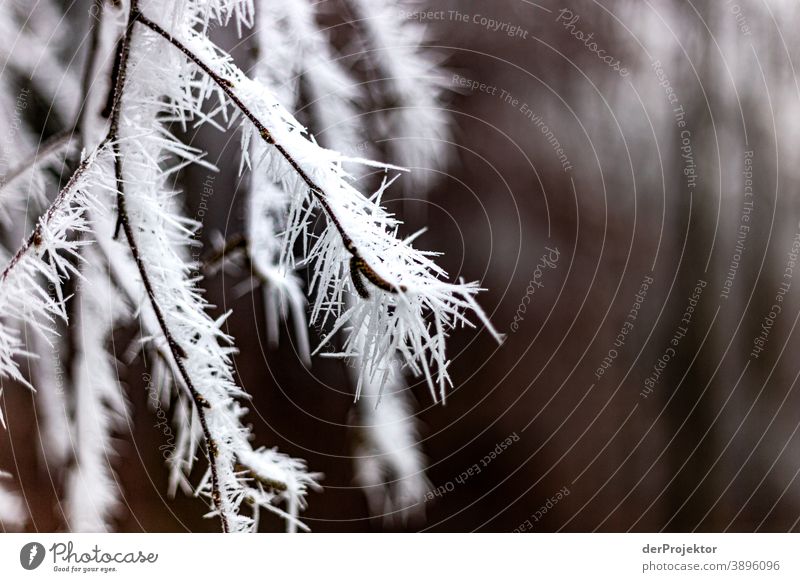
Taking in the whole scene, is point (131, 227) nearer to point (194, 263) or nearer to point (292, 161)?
point (194, 263)

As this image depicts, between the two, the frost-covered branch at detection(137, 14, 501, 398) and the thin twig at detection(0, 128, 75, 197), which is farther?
the thin twig at detection(0, 128, 75, 197)

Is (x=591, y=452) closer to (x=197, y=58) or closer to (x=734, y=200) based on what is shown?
(x=734, y=200)
